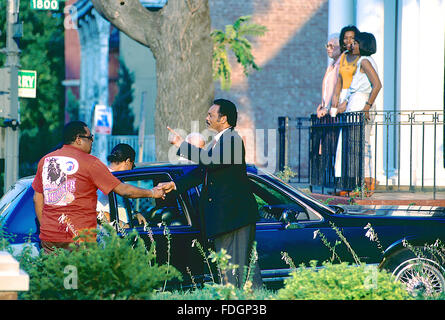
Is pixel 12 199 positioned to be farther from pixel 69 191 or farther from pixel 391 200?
pixel 391 200

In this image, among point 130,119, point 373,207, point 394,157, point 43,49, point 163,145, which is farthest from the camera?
point 43,49

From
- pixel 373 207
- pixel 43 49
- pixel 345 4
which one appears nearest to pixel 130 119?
pixel 43 49

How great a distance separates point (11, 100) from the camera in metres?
13.6

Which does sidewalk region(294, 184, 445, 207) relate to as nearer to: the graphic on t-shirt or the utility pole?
the utility pole

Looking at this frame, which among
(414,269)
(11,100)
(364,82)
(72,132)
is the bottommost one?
(414,269)

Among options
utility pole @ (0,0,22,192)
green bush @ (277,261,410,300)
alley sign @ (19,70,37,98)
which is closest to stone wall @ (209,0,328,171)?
alley sign @ (19,70,37,98)

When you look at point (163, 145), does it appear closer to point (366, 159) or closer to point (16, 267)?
point (366, 159)

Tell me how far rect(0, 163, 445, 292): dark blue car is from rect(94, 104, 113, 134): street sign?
11824mm

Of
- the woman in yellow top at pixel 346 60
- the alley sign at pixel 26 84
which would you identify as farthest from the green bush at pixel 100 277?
the alley sign at pixel 26 84

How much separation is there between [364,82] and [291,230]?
4.64 meters

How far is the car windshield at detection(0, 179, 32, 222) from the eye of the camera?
661 cm

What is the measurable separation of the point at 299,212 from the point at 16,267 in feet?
10.8

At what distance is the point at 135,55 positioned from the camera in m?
30.2

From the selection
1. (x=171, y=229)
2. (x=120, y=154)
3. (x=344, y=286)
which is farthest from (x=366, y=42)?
(x=344, y=286)
